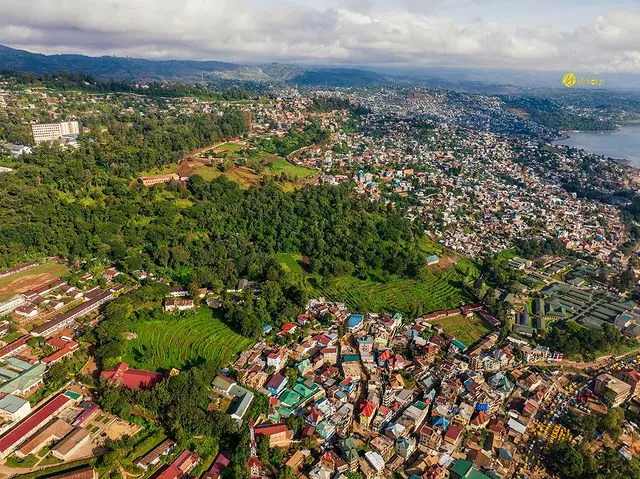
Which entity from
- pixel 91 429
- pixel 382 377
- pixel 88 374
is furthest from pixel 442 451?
pixel 88 374

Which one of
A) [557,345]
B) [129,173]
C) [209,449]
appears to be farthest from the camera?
[129,173]

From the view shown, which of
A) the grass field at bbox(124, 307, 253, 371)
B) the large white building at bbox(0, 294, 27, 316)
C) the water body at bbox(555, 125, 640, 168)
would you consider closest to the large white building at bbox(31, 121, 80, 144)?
the large white building at bbox(0, 294, 27, 316)

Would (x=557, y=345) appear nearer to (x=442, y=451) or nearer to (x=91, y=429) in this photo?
(x=442, y=451)

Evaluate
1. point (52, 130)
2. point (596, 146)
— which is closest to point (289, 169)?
point (52, 130)

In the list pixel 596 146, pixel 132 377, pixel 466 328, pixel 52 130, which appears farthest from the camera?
pixel 596 146

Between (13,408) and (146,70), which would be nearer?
(13,408)

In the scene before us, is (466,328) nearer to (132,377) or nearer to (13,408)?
(132,377)

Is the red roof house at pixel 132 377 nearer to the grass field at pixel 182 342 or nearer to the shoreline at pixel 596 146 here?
the grass field at pixel 182 342

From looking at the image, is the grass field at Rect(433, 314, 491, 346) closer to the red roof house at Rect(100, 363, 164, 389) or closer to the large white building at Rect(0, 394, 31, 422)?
the red roof house at Rect(100, 363, 164, 389)
